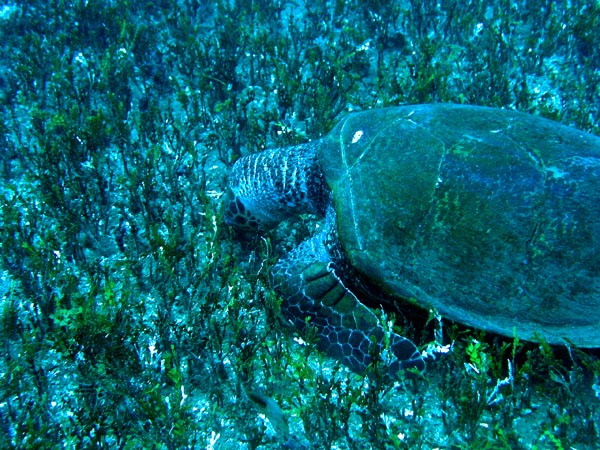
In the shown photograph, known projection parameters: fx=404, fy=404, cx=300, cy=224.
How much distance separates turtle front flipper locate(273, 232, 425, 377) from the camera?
2658 millimetres

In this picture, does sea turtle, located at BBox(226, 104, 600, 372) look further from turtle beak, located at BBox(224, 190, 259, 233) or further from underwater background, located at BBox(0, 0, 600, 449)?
turtle beak, located at BBox(224, 190, 259, 233)

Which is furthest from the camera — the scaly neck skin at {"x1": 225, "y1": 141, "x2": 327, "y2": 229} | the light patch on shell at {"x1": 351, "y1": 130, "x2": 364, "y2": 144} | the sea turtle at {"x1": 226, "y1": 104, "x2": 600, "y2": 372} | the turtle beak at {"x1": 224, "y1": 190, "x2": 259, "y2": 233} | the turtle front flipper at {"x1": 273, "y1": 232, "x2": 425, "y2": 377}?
the turtle beak at {"x1": 224, "y1": 190, "x2": 259, "y2": 233}

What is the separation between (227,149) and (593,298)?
146 inches

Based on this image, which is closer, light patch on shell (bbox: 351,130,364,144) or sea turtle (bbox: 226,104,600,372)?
sea turtle (bbox: 226,104,600,372)

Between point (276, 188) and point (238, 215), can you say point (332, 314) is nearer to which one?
point (276, 188)

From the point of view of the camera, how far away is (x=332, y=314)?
2.92 meters

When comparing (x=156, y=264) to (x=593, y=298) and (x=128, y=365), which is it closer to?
(x=128, y=365)

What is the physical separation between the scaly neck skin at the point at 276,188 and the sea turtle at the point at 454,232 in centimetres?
32

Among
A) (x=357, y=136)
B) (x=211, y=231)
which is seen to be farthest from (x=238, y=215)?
(x=357, y=136)

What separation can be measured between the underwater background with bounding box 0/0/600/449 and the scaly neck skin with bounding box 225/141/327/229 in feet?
0.79

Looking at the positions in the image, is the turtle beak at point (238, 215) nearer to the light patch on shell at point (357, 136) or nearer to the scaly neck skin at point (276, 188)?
the scaly neck skin at point (276, 188)

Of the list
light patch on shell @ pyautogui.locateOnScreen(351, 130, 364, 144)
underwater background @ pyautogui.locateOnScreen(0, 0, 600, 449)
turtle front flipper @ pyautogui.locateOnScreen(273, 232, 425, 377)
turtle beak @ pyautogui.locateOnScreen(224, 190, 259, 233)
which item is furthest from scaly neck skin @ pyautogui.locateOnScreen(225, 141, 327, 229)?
turtle front flipper @ pyautogui.locateOnScreen(273, 232, 425, 377)

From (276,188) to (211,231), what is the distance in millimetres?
679

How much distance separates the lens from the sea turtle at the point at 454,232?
7.88 feet
